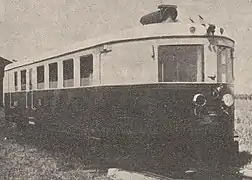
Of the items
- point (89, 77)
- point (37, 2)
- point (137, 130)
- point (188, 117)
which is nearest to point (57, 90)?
point (89, 77)

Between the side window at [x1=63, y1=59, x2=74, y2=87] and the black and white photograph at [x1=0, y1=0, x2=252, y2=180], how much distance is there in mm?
20

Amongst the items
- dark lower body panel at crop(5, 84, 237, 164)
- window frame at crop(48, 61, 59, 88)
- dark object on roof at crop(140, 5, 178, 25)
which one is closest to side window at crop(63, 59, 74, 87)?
window frame at crop(48, 61, 59, 88)

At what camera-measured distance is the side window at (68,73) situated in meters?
9.20

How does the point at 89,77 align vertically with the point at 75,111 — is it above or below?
above

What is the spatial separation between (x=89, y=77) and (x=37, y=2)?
163 centimetres

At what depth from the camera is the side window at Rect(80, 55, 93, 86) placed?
847 cm

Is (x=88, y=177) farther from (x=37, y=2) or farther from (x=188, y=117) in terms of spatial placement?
(x=37, y=2)

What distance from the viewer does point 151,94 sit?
7.28 m

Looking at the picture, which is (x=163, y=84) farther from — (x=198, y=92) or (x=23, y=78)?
(x=23, y=78)

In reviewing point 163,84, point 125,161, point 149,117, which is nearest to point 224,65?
point 163,84

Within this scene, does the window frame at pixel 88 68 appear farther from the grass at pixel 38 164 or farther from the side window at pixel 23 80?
the side window at pixel 23 80

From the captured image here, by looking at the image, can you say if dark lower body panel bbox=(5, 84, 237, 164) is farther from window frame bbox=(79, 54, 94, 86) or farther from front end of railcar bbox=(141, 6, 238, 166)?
window frame bbox=(79, 54, 94, 86)

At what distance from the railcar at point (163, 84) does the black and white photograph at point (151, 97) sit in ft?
0.05

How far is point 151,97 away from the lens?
7.27 metres
